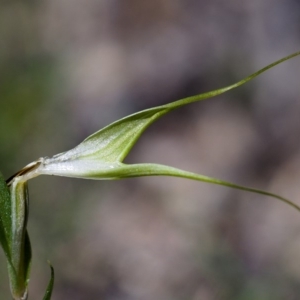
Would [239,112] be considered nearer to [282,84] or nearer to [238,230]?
[282,84]

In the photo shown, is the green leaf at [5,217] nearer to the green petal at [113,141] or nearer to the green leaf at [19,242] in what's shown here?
the green leaf at [19,242]

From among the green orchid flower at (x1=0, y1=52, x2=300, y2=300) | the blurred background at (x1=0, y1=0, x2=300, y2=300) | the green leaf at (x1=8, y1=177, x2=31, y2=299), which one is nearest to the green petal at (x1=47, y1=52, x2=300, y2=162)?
the green orchid flower at (x1=0, y1=52, x2=300, y2=300)

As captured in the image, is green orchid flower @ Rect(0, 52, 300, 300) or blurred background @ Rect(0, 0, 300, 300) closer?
green orchid flower @ Rect(0, 52, 300, 300)

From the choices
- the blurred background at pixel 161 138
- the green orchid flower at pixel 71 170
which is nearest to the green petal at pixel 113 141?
the green orchid flower at pixel 71 170

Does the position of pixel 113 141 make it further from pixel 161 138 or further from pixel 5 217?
pixel 161 138

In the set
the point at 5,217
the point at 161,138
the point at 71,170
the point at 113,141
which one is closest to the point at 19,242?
the point at 5,217

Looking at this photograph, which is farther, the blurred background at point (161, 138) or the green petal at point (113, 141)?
the blurred background at point (161, 138)

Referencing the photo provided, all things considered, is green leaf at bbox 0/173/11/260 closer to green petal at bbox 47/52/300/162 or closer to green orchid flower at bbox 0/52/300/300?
Answer: green orchid flower at bbox 0/52/300/300

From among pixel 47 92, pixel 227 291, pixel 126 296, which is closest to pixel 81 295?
pixel 126 296
